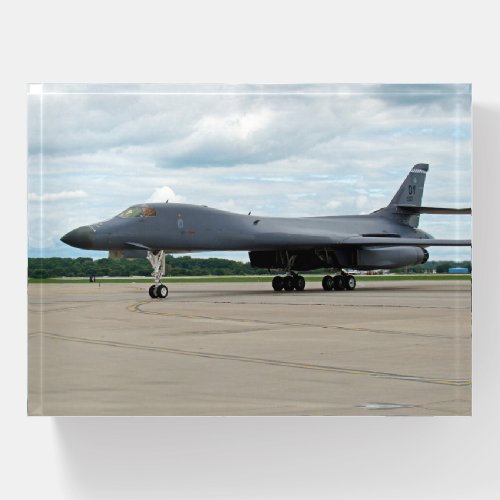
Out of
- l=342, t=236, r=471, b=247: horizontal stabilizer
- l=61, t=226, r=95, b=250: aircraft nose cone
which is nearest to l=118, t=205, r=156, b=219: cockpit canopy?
l=61, t=226, r=95, b=250: aircraft nose cone

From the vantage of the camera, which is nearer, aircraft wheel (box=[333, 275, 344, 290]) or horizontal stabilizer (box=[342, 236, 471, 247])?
horizontal stabilizer (box=[342, 236, 471, 247])

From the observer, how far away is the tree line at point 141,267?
10891mm

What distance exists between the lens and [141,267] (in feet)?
46.3

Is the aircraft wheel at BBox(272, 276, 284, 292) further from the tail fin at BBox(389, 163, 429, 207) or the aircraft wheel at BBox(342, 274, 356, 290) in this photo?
the tail fin at BBox(389, 163, 429, 207)

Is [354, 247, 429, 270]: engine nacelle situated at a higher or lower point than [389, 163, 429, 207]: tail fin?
lower

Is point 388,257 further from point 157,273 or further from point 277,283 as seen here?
point 157,273

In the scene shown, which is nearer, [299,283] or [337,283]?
[299,283]

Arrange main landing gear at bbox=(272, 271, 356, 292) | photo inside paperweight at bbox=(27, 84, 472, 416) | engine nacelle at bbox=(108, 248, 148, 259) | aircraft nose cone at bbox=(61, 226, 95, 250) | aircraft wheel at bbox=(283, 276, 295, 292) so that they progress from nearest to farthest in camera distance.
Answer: photo inside paperweight at bbox=(27, 84, 472, 416) < aircraft nose cone at bbox=(61, 226, 95, 250) < engine nacelle at bbox=(108, 248, 148, 259) < main landing gear at bbox=(272, 271, 356, 292) < aircraft wheel at bbox=(283, 276, 295, 292)

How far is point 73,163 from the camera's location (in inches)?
441

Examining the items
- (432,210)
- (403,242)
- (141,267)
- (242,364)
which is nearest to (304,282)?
(403,242)

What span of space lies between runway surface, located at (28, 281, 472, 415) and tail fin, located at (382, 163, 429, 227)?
1127 mm

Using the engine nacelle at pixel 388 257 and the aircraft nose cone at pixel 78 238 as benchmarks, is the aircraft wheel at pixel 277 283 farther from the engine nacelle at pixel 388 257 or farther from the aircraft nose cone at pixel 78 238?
the aircraft nose cone at pixel 78 238

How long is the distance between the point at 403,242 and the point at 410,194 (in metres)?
4.54

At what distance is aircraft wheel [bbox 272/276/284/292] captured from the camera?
1547 centimetres
